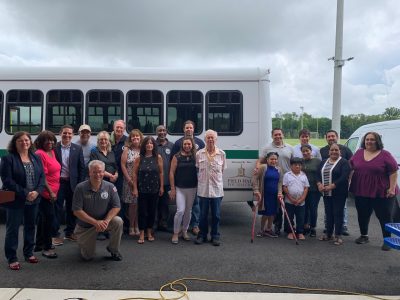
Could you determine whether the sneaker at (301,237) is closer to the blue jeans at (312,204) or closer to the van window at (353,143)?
the blue jeans at (312,204)

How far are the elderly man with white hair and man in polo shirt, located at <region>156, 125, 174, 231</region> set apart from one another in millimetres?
634

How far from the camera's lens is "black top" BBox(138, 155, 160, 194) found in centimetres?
617

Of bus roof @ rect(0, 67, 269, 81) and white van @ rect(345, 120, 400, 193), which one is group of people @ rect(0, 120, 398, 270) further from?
white van @ rect(345, 120, 400, 193)

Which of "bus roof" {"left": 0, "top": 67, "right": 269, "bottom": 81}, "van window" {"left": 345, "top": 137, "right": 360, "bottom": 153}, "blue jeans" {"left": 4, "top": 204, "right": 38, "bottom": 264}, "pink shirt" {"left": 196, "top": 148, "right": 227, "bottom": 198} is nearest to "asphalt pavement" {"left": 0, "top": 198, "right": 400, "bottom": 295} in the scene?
"blue jeans" {"left": 4, "top": 204, "right": 38, "bottom": 264}

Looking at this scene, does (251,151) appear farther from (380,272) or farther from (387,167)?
(380,272)

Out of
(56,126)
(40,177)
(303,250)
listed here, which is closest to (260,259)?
(303,250)

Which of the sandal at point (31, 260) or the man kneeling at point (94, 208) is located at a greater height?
the man kneeling at point (94, 208)

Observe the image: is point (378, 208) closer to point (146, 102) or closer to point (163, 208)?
point (163, 208)

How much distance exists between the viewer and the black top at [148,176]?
20.2ft

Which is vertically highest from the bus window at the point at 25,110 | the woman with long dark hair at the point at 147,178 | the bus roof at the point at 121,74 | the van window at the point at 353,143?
the bus roof at the point at 121,74

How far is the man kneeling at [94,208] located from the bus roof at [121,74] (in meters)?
2.73

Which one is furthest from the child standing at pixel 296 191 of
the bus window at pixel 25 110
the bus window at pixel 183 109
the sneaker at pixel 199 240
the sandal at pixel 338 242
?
the bus window at pixel 25 110

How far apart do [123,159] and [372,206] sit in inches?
161

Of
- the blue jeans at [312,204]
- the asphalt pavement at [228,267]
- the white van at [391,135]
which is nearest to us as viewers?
the asphalt pavement at [228,267]
